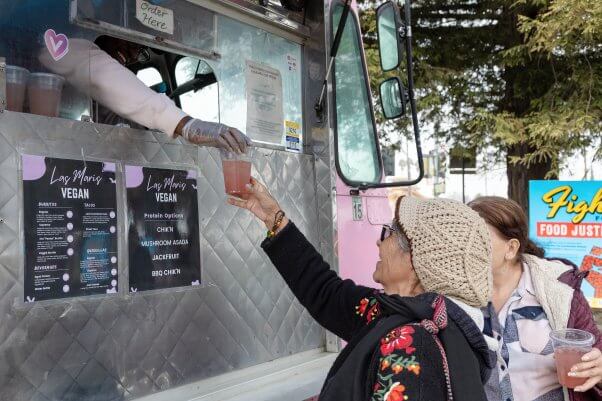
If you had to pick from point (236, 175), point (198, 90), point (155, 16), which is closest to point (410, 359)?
point (236, 175)

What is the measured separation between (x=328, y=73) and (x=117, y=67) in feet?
3.84

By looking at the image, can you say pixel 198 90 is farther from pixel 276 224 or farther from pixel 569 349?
pixel 569 349

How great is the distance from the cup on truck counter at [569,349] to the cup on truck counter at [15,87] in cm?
195

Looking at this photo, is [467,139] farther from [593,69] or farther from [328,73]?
[328,73]

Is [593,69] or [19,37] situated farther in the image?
[593,69]

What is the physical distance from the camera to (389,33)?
3.17 metres

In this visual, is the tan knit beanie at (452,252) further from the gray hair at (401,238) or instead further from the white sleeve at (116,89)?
the white sleeve at (116,89)

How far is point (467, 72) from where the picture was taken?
11.4 metres

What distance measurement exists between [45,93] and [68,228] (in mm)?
460

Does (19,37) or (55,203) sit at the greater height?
(19,37)

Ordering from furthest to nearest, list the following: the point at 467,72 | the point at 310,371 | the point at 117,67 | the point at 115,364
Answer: the point at 467,72, the point at 310,371, the point at 117,67, the point at 115,364

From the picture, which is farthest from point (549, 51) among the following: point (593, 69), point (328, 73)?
point (328, 73)

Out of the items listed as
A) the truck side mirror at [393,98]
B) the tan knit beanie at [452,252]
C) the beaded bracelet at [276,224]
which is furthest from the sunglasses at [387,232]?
the truck side mirror at [393,98]

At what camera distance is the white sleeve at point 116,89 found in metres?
2.22
